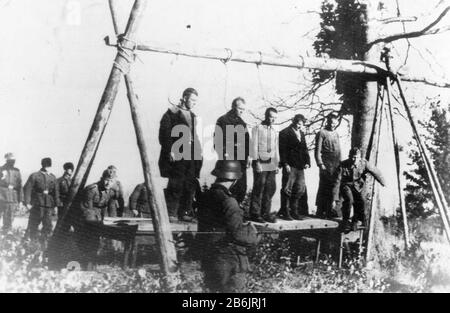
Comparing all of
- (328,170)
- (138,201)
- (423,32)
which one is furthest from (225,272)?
(423,32)

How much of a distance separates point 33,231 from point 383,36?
7438 millimetres

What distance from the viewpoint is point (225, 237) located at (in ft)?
15.2

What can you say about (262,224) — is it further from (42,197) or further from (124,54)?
(42,197)

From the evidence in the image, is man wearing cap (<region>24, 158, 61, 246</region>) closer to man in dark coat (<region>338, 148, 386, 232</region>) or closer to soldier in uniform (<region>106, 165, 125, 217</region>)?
soldier in uniform (<region>106, 165, 125, 217</region>)

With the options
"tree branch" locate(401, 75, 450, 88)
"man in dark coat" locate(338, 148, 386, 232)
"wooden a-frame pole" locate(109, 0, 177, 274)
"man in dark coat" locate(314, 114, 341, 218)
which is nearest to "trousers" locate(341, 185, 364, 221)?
"man in dark coat" locate(338, 148, 386, 232)

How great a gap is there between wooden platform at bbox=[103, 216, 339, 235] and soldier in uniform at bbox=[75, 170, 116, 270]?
1.03ft

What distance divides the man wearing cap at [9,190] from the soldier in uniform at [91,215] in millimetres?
1924

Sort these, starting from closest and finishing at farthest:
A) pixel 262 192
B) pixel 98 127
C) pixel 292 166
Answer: pixel 98 127
pixel 262 192
pixel 292 166

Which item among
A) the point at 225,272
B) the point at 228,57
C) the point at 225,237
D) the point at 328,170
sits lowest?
the point at 225,272

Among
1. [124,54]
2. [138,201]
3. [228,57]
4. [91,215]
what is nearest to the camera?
[124,54]

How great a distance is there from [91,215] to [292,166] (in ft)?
11.0

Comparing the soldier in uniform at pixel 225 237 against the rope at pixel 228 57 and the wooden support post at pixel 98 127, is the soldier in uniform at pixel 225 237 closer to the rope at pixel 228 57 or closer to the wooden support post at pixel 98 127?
the rope at pixel 228 57

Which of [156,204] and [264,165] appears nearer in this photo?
[156,204]

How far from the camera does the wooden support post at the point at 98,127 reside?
5172 mm
